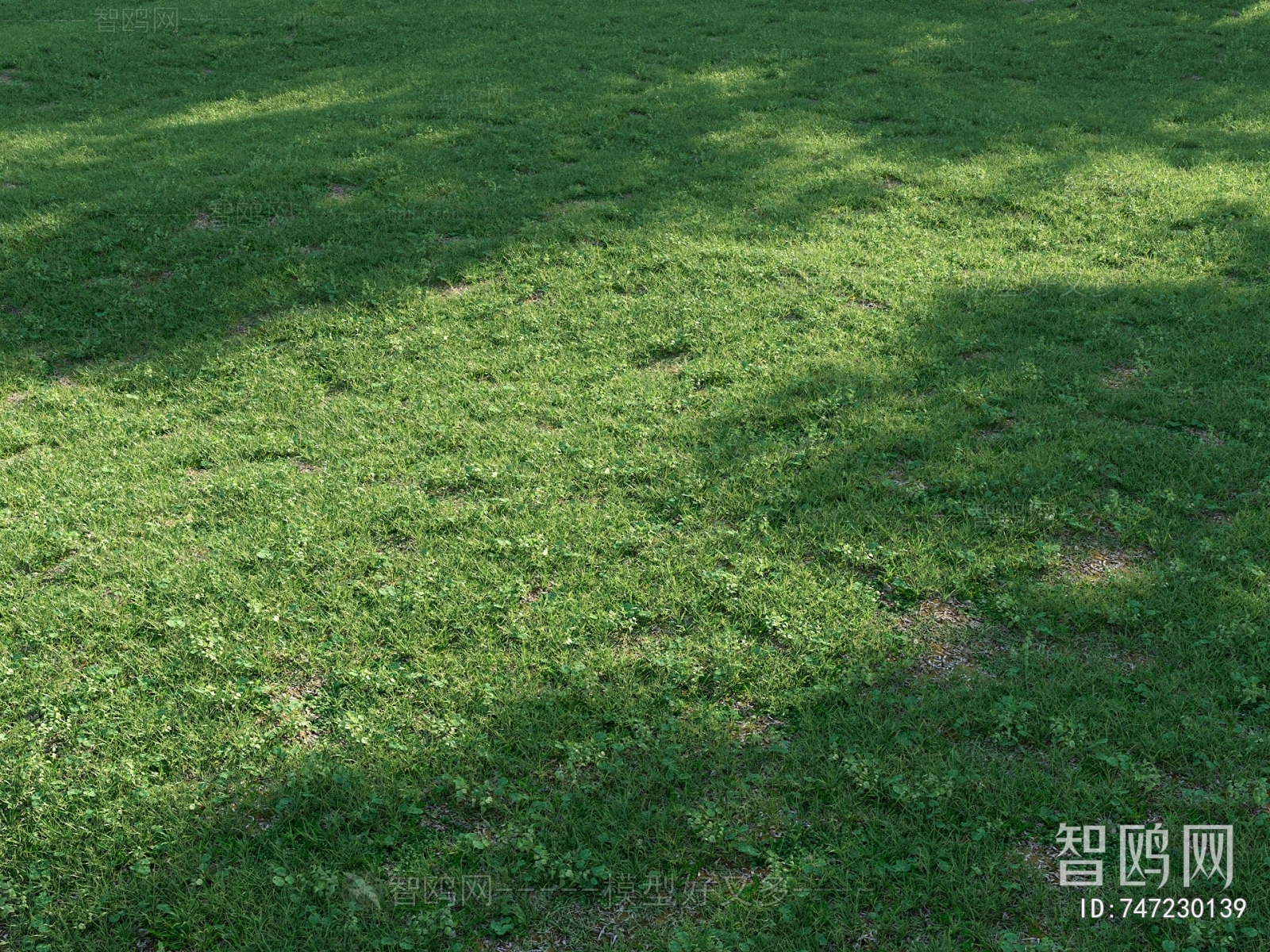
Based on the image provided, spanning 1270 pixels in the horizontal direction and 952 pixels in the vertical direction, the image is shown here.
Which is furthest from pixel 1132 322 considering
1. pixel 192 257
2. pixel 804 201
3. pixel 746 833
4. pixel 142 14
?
pixel 142 14

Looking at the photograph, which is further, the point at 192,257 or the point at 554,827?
the point at 192,257

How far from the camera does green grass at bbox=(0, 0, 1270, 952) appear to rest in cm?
380

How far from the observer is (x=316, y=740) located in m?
4.36

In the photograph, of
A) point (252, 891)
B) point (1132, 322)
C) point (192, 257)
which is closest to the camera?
point (252, 891)

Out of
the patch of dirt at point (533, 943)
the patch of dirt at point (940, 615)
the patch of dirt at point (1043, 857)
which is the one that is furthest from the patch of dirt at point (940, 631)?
the patch of dirt at point (533, 943)

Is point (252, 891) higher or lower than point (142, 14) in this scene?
lower

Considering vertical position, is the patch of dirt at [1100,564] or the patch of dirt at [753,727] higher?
the patch of dirt at [1100,564]

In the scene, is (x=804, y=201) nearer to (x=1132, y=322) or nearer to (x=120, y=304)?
(x=1132, y=322)

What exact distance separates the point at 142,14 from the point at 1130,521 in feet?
61.7

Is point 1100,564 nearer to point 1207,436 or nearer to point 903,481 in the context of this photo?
point 903,481

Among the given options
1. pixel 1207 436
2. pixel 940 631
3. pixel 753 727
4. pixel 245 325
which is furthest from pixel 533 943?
pixel 245 325

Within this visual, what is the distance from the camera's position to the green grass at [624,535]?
3801 mm

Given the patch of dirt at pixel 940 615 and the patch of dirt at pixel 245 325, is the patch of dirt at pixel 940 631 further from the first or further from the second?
the patch of dirt at pixel 245 325

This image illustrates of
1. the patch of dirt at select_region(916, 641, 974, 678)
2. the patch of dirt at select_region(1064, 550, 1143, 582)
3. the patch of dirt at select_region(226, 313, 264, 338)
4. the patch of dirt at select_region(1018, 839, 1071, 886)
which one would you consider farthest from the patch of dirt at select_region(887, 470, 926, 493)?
the patch of dirt at select_region(226, 313, 264, 338)
